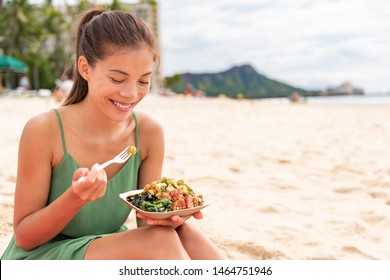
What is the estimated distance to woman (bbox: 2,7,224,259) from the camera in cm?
174

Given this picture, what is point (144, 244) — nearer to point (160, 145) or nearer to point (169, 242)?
point (169, 242)

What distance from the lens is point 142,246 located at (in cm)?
172

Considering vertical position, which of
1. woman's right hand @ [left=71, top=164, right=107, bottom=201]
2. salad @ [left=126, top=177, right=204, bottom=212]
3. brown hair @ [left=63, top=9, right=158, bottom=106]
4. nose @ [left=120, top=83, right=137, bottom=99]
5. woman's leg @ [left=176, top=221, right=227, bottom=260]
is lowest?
woman's leg @ [left=176, top=221, right=227, bottom=260]

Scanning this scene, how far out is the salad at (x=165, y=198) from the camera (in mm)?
1747

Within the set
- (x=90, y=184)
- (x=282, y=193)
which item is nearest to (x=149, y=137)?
(x=90, y=184)

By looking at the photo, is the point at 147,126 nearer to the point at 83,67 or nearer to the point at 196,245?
the point at 83,67

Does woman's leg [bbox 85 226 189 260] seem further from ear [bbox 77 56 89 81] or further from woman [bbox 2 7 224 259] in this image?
ear [bbox 77 56 89 81]

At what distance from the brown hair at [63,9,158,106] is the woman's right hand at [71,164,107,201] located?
1.59ft

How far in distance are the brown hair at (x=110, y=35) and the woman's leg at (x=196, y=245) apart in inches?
27.9

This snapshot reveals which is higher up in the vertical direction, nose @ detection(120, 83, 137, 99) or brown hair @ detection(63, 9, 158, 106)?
brown hair @ detection(63, 9, 158, 106)

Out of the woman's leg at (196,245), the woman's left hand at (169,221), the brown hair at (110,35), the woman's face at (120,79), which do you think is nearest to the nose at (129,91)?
the woman's face at (120,79)

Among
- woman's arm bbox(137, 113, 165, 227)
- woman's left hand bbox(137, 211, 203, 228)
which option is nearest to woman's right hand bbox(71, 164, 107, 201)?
woman's left hand bbox(137, 211, 203, 228)

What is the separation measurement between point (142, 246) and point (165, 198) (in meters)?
0.19

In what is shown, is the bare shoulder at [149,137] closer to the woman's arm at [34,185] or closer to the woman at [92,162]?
the woman at [92,162]
